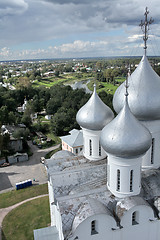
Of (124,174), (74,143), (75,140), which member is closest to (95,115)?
(124,174)

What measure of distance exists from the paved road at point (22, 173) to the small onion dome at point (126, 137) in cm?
1477

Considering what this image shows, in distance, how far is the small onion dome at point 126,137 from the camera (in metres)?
10.0

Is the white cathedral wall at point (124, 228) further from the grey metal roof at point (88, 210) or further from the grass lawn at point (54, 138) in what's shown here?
the grass lawn at point (54, 138)

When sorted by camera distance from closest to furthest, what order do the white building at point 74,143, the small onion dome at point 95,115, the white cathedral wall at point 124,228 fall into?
the white cathedral wall at point 124,228
the small onion dome at point 95,115
the white building at point 74,143

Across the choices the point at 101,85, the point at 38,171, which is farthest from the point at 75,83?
the point at 38,171

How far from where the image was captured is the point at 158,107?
462 inches

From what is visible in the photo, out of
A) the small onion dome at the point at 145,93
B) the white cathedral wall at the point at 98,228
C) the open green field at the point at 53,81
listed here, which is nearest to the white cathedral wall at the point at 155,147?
the small onion dome at the point at 145,93

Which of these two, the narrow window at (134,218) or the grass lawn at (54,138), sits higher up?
the narrow window at (134,218)

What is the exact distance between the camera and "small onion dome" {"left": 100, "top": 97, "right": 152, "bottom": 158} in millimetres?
10000

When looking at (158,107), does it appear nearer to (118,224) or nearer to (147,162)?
(147,162)

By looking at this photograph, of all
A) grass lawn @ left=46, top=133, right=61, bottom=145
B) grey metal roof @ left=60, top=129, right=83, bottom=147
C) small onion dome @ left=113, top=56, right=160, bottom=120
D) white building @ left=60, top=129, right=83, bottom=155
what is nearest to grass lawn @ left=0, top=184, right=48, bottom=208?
white building @ left=60, top=129, right=83, bottom=155

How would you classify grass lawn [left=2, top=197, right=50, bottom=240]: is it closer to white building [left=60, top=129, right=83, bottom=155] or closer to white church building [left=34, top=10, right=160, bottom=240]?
white church building [left=34, top=10, right=160, bottom=240]

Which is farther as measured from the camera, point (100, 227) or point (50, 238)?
point (50, 238)

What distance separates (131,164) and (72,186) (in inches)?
147
